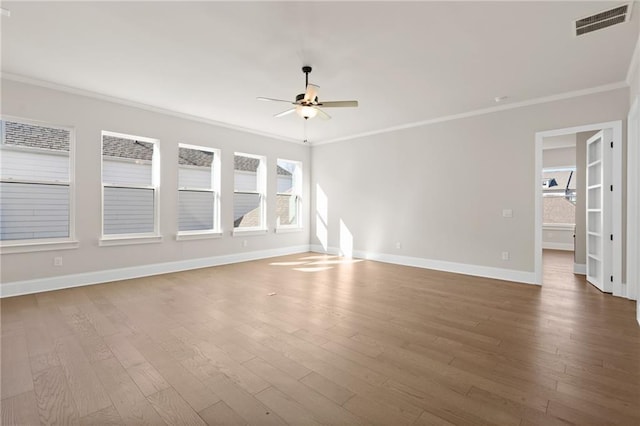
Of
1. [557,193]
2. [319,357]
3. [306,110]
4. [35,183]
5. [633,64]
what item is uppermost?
[633,64]

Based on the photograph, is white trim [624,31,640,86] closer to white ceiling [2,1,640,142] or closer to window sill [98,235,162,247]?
white ceiling [2,1,640,142]

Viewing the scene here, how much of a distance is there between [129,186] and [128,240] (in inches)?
36.1

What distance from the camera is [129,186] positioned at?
4980 mm

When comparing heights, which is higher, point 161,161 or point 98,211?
point 161,161

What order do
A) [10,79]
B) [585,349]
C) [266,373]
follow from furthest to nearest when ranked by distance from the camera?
[10,79], [585,349], [266,373]

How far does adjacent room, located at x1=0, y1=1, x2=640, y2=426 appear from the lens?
6.50 feet

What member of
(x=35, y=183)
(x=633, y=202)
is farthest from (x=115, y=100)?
(x=633, y=202)

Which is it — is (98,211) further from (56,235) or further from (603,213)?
(603,213)

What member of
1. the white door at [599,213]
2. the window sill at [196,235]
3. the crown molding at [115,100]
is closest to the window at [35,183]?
the crown molding at [115,100]

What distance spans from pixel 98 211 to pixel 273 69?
11.7 ft

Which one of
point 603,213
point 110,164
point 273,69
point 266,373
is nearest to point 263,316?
point 266,373

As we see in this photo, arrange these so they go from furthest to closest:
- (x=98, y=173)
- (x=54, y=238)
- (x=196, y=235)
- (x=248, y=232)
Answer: (x=248, y=232)
(x=196, y=235)
(x=98, y=173)
(x=54, y=238)

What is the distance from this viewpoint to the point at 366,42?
9.99 ft

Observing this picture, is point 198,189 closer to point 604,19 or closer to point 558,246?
point 604,19
